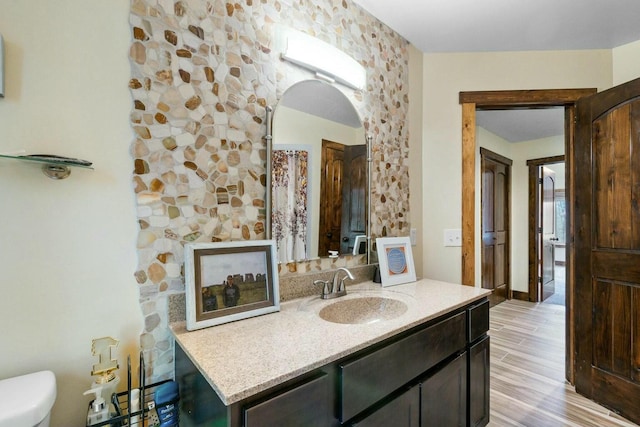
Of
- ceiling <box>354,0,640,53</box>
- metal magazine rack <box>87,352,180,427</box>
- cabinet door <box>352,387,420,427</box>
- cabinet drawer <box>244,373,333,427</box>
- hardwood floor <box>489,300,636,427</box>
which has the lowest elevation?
hardwood floor <box>489,300,636,427</box>

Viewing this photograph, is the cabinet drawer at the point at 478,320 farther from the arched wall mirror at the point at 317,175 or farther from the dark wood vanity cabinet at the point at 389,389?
the arched wall mirror at the point at 317,175

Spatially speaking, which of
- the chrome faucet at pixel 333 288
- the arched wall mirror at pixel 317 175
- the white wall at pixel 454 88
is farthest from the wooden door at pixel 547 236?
the chrome faucet at pixel 333 288

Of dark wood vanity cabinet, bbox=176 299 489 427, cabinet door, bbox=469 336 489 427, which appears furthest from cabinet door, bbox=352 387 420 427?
cabinet door, bbox=469 336 489 427

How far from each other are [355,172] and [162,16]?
113 centimetres

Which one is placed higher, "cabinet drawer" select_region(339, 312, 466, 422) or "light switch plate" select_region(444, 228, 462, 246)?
"light switch plate" select_region(444, 228, 462, 246)

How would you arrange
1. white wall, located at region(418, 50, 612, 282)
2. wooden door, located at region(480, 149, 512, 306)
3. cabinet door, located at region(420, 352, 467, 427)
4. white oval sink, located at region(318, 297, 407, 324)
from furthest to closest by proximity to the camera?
wooden door, located at region(480, 149, 512, 306) < white wall, located at region(418, 50, 612, 282) < white oval sink, located at region(318, 297, 407, 324) < cabinet door, located at region(420, 352, 467, 427)

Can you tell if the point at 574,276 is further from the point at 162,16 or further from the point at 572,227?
the point at 162,16

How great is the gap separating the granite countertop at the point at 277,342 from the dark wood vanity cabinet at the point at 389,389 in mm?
45

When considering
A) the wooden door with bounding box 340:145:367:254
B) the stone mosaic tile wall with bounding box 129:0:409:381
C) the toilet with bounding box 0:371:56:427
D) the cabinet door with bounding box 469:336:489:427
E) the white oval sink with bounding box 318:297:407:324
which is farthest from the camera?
the wooden door with bounding box 340:145:367:254

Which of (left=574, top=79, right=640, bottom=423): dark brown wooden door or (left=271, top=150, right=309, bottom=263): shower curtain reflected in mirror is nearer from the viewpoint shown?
(left=271, top=150, right=309, bottom=263): shower curtain reflected in mirror

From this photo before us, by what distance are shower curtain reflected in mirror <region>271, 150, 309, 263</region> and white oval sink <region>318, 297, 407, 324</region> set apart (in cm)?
29

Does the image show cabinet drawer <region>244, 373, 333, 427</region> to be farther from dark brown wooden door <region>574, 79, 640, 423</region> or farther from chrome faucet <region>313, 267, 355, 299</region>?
dark brown wooden door <region>574, 79, 640, 423</region>

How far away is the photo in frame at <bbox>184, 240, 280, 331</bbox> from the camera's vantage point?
3.54ft

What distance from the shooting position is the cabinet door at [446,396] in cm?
122
